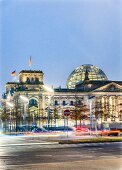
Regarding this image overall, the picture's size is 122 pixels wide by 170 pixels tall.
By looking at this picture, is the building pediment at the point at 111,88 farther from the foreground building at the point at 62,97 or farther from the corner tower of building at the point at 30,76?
the corner tower of building at the point at 30,76

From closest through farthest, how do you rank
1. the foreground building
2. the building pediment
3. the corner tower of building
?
the foreground building
the building pediment
the corner tower of building

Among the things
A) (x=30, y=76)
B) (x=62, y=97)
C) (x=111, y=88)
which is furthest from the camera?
(x=30, y=76)

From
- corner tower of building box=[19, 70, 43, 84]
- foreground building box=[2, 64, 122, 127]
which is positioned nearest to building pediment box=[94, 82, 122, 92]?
foreground building box=[2, 64, 122, 127]

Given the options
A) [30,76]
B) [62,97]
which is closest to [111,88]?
[62,97]

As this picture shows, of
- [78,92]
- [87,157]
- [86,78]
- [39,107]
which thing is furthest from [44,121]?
[87,157]

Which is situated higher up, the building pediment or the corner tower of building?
the corner tower of building

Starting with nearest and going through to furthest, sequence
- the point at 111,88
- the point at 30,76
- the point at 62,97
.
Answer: the point at 62,97
the point at 111,88
the point at 30,76

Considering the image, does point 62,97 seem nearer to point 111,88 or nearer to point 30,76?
point 30,76

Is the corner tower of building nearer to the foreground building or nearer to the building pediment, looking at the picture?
the foreground building

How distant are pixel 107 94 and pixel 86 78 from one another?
1875 cm

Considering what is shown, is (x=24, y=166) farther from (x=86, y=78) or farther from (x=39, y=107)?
(x=86, y=78)

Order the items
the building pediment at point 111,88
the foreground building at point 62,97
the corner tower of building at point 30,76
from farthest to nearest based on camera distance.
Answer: the corner tower of building at point 30,76
the building pediment at point 111,88
the foreground building at point 62,97

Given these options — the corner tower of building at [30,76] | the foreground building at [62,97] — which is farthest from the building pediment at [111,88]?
the corner tower of building at [30,76]

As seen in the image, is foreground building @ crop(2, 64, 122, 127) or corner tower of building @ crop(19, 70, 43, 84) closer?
foreground building @ crop(2, 64, 122, 127)
